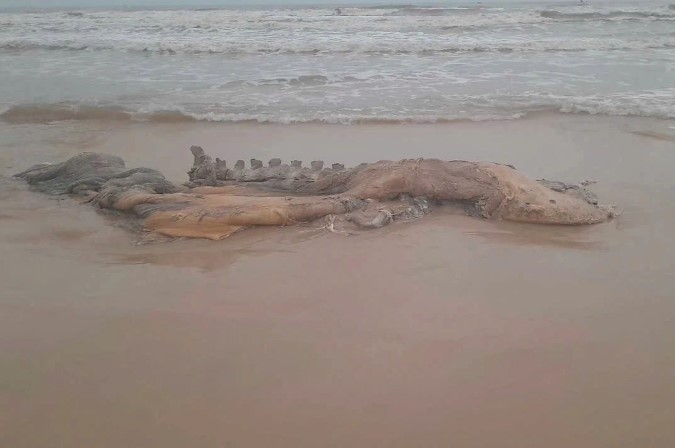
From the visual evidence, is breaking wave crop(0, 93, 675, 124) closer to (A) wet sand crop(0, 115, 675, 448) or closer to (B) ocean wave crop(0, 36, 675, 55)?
(A) wet sand crop(0, 115, 675, 448)

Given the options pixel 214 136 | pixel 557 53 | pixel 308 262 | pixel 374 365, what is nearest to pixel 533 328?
pixel 374 365

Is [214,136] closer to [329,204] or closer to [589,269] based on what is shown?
[329,204]

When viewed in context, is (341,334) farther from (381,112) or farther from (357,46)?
(357,46)

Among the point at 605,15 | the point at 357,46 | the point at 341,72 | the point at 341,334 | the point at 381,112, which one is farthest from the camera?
the point at 605,15

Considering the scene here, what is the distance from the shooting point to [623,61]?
1324 centimetres

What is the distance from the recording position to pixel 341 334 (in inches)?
119

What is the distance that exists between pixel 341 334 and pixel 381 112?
619cm

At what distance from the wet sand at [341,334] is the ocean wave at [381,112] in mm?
3783

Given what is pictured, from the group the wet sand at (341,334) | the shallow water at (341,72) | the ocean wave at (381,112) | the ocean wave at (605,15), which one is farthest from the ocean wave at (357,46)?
the wet sand at (341,334)

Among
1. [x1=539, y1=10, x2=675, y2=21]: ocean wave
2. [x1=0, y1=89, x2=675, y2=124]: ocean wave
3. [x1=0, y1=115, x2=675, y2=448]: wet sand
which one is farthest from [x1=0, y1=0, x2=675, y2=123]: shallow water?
[x1=0, y1=115, x2=675, y2=448]: wet sand

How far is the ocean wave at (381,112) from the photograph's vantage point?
8.39m

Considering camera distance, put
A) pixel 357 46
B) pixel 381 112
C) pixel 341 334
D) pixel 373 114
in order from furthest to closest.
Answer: pixel 357 46 < pixel 381 112 < pixel 373 114 < pixel 341 334

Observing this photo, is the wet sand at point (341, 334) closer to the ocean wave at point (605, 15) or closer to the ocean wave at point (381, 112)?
the ocean wave at point (381, 112)

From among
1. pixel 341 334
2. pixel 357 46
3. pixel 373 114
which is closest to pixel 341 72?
pixel 373 114
